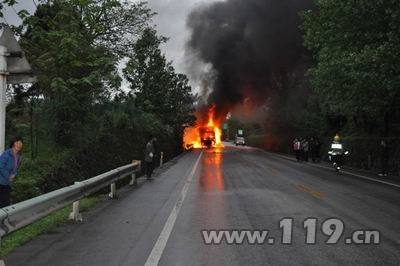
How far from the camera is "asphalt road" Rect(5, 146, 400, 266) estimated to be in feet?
22.3

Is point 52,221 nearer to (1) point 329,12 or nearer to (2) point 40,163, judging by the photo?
(2) point 40,163

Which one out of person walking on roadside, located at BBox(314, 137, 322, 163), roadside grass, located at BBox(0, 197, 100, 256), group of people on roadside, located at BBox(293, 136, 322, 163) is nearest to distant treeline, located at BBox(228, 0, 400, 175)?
group of people on roadside, located at BBox(293, 136, 322, 163)

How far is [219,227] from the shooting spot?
906cm

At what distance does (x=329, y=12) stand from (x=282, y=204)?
1404cm

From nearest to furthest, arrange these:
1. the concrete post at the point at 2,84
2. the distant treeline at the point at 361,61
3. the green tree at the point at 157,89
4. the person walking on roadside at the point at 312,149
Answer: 1. the concrete post at the point at 2,84
2. the distant treeline at the point at 361,61
3. the person walking on roadside at the point at 312,149
4. the green tree at the point at 157,89

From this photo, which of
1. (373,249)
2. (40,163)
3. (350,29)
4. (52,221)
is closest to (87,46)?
(40,163)

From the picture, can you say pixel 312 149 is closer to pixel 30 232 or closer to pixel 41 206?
pixel 30 232

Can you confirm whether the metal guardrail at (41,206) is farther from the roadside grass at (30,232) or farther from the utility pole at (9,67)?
the utility pole at (9,67)
